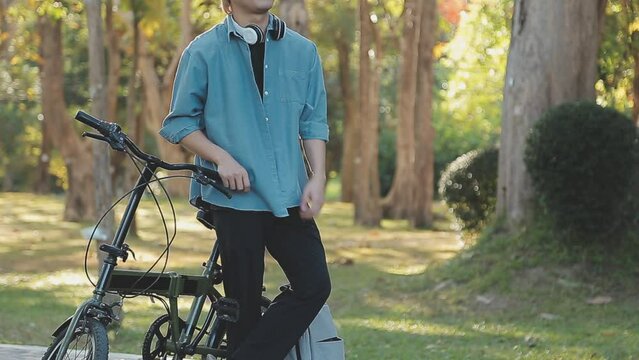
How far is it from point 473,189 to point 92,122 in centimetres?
1586

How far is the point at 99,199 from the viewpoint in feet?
35.1

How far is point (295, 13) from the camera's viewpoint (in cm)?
1638

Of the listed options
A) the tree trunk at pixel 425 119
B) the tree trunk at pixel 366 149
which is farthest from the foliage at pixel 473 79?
the tree trunk at pixel 366 149

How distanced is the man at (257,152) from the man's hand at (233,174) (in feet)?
0.15

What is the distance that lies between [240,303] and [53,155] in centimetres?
5084

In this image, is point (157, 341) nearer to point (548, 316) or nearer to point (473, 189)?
point (548, 316)

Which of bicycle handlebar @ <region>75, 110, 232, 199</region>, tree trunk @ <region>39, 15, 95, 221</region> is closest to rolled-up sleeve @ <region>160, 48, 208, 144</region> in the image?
bicycle handlebar @ <region>75, 110, 232, 199</region>

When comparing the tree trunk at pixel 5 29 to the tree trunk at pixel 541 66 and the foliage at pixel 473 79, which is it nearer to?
the foliage at pixel 473 79

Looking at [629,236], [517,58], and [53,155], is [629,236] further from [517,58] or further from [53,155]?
[53,155]

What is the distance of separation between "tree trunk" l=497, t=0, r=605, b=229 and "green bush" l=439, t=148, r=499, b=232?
790 cm

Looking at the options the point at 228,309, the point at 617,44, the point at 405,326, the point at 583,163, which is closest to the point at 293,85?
the point at 228,309

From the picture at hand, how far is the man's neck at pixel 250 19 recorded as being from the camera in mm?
5055

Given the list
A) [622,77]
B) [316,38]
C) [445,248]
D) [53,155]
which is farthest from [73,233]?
[53,155]

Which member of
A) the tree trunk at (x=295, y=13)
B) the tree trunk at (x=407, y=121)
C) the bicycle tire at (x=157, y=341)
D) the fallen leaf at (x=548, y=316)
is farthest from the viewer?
the tree trunk at (x=407, y=121)
